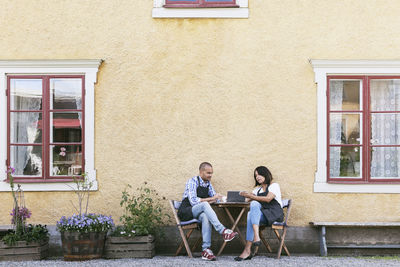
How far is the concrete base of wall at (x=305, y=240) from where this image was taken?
342 inches

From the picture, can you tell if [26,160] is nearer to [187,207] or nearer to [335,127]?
[187,207]

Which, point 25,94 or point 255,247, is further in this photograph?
point 25,94

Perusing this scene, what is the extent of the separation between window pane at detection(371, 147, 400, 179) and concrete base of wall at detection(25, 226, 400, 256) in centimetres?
79

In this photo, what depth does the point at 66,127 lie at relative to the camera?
8.83m

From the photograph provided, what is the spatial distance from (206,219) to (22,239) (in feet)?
8.16

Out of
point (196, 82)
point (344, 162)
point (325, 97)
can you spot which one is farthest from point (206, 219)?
point (325, 97)

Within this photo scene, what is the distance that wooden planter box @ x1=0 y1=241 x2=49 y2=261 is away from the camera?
26.4 ft

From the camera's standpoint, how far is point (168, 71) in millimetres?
8797

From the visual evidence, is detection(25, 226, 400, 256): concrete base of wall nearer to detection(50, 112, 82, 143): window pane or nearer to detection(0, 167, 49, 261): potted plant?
detection(0, 167, 49, 261): potted plant

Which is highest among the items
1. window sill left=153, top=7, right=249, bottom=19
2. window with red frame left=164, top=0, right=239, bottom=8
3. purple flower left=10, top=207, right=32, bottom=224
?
window with red frame left=164, top=0, right=239, bottom=8

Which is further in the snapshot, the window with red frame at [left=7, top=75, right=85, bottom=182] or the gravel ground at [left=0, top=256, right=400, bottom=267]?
the window with red frame at [left=7, top=75, right=85, bottom=182]

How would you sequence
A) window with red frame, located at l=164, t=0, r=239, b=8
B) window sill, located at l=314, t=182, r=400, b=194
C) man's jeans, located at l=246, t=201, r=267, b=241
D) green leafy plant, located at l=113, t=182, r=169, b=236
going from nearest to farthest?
man's jeans, located at l=246, t=201, r=267, b=241, green leafy plant, located at l=113, t=182, r=169, b=236, window sill, located at l=314, t=182, r=400, b=194, window with red frame, located at l=164, t=0, r=239, b=8

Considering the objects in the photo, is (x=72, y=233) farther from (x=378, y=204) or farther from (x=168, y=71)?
(x=378, y=204)

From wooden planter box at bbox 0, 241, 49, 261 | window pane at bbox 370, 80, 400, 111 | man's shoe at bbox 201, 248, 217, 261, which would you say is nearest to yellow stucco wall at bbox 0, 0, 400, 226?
window pane at bbox 370, 80, 400, 111
